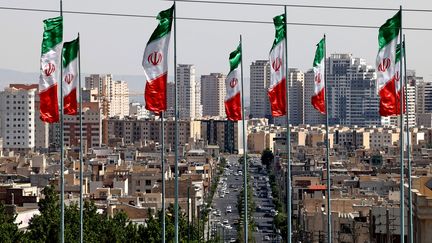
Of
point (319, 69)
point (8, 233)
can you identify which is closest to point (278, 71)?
point (319, 69)

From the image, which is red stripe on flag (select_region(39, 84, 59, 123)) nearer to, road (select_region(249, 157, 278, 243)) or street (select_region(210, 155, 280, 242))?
street (select_region(210, 155, 280, 242))

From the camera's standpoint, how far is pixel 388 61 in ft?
95.3

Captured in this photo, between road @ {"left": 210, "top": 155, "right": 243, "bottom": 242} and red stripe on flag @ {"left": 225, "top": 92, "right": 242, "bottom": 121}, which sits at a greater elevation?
red stripe on flag @ {"left": 225, "top": 92, "right": 242, "bottom": 121}

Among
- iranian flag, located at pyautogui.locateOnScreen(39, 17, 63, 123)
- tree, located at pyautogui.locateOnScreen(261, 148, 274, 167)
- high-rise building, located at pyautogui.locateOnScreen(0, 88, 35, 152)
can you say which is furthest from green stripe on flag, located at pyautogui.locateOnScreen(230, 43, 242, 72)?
high-rise building, located at pyautogui.locateOnScreen(0, 88, 35, 152)

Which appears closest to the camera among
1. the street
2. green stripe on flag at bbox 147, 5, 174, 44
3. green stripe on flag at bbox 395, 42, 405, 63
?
green stripe on flag at bbox 147, 5, 174, 44

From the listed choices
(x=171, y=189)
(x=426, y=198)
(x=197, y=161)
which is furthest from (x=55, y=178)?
(x=426, y=198)

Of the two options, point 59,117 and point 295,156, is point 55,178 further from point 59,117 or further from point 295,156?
point 59,117

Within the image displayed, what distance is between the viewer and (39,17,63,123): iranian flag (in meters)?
29.2

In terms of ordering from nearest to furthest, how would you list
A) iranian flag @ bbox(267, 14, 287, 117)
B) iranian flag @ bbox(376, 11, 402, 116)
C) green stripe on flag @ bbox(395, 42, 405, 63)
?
iranian flag @ bbox(376, 11, 402, 116)
green stripe on flag @ bbox(395, 42, 405, 63)
iranian flag @ bbox(267, 14, 287, 117)

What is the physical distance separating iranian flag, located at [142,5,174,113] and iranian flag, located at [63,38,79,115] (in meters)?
1.69

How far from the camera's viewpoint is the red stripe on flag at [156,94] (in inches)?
1152

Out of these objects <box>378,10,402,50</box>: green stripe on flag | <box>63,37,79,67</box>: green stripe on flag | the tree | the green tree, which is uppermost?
<box>378,10,402,50</box>: green stripe on flag

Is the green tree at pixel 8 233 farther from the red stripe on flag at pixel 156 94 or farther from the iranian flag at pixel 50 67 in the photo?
the red stripe on flag at pixel 156 94

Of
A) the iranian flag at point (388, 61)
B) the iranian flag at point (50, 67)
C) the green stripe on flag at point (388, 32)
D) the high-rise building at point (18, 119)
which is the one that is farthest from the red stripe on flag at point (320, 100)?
the high-rise building at point (18, 119)
